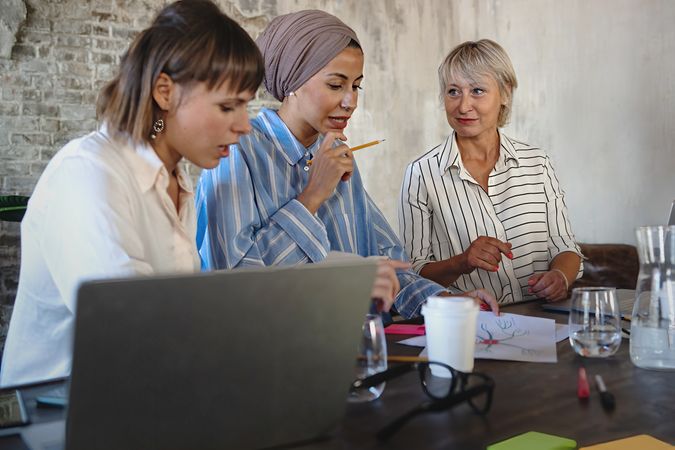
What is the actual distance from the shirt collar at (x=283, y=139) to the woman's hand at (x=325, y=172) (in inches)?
2.8

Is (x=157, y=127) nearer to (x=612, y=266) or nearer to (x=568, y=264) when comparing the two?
(x=568, y=264)

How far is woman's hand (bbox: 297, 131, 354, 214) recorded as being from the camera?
184 centimetres

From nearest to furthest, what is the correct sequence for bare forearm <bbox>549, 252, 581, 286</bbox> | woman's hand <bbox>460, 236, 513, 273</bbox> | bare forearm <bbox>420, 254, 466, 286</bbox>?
woman's hand <bbox>460, 236, 513, 273</bbox> < bare forearm <bbox>420, 254, 466, 286</bbox> < bare forearm <bbox>549, 252, 581, 286</bbox>

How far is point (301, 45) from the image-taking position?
1.94 metres

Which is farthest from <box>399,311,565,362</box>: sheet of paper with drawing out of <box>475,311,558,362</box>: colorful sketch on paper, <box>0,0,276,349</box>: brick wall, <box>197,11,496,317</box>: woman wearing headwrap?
<box>0,0,276,349</box>: brick wall

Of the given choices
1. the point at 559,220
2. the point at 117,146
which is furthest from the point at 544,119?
the point at 117,146

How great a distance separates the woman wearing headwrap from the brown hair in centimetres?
41

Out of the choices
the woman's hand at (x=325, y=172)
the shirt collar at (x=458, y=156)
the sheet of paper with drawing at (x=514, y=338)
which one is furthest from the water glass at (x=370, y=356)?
the shirt collar at (x=458, y=156)

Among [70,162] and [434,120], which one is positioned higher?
[434,120]

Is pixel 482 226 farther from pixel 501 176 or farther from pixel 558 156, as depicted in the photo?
pixel 558 156

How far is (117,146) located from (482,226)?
1.38m

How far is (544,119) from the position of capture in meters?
4.54

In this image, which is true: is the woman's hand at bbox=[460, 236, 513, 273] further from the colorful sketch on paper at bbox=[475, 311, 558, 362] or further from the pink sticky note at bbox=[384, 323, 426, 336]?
the pink sticky note at bbox=[384, 323, 426, 336]

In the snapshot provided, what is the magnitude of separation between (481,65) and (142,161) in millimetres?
1448
